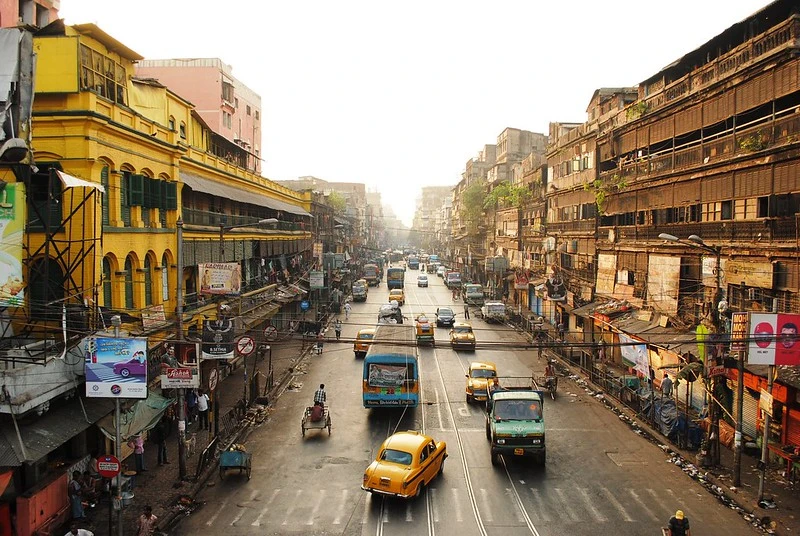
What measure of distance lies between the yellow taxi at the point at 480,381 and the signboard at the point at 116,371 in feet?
54.8

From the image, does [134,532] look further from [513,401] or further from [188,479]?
[513,401]

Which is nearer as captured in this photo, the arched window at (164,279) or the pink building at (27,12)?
the arched window at (164,279)

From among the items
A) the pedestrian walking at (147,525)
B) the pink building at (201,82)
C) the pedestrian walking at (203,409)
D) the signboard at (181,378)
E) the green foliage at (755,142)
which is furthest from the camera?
the pink building at (201,82)

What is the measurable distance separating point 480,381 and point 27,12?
92.6 feet

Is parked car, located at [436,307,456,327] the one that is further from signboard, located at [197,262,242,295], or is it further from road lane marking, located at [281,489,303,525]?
road lane marking, located at [281,489,303,525]

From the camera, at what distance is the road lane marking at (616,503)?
16.7 metres

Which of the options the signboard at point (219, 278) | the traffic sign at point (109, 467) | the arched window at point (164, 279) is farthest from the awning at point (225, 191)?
the traffic sign at point (109, 467)

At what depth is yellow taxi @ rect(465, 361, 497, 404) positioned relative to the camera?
29109 millimetres

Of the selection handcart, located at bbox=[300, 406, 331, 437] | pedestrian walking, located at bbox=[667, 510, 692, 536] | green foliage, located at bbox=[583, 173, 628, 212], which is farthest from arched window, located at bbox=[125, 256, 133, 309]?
green foliage, located at bbox=[583, 173, 628, 212]

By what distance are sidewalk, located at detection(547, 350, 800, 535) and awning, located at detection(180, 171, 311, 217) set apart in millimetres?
22005

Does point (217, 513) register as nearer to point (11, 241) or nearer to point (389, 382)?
point (11, 241)

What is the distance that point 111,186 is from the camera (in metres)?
21.7

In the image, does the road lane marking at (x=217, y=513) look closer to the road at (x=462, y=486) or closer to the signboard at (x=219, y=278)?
the road at (x=462, y=486)

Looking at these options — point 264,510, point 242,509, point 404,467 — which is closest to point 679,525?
point 404,467
